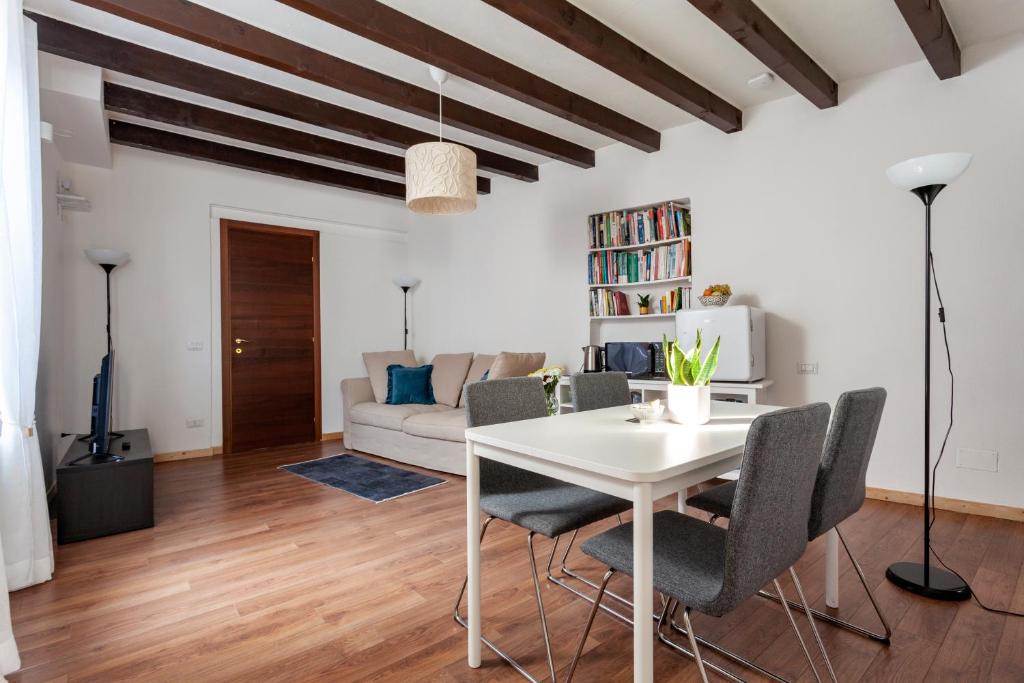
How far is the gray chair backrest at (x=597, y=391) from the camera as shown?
2.55m

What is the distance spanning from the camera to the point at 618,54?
2957 mm

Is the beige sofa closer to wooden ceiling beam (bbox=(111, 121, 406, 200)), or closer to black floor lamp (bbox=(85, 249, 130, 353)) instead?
wooden ceiling beam (bbox=(111, 121, 406, 200))

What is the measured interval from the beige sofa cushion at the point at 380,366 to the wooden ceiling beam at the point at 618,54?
140 inches

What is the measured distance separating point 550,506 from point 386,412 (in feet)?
10.4

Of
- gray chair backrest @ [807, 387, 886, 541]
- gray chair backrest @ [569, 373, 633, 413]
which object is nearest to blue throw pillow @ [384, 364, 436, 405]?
gray chair backrest @ [569, 373, 633, 413]

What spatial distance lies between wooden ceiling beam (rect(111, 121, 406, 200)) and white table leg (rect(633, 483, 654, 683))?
4.87 m

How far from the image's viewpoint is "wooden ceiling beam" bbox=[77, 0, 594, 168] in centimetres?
253

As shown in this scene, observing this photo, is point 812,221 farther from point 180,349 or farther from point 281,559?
point 180,349

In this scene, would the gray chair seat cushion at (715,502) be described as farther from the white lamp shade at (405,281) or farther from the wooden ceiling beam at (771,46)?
the white lamp shade at (405,281)

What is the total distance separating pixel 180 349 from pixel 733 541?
201 inches

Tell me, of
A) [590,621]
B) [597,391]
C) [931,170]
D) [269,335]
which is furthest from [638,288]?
[269,335]

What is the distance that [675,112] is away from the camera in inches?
160

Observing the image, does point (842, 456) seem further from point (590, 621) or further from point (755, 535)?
point (590, 621)

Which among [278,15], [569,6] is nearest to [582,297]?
[569,6]
